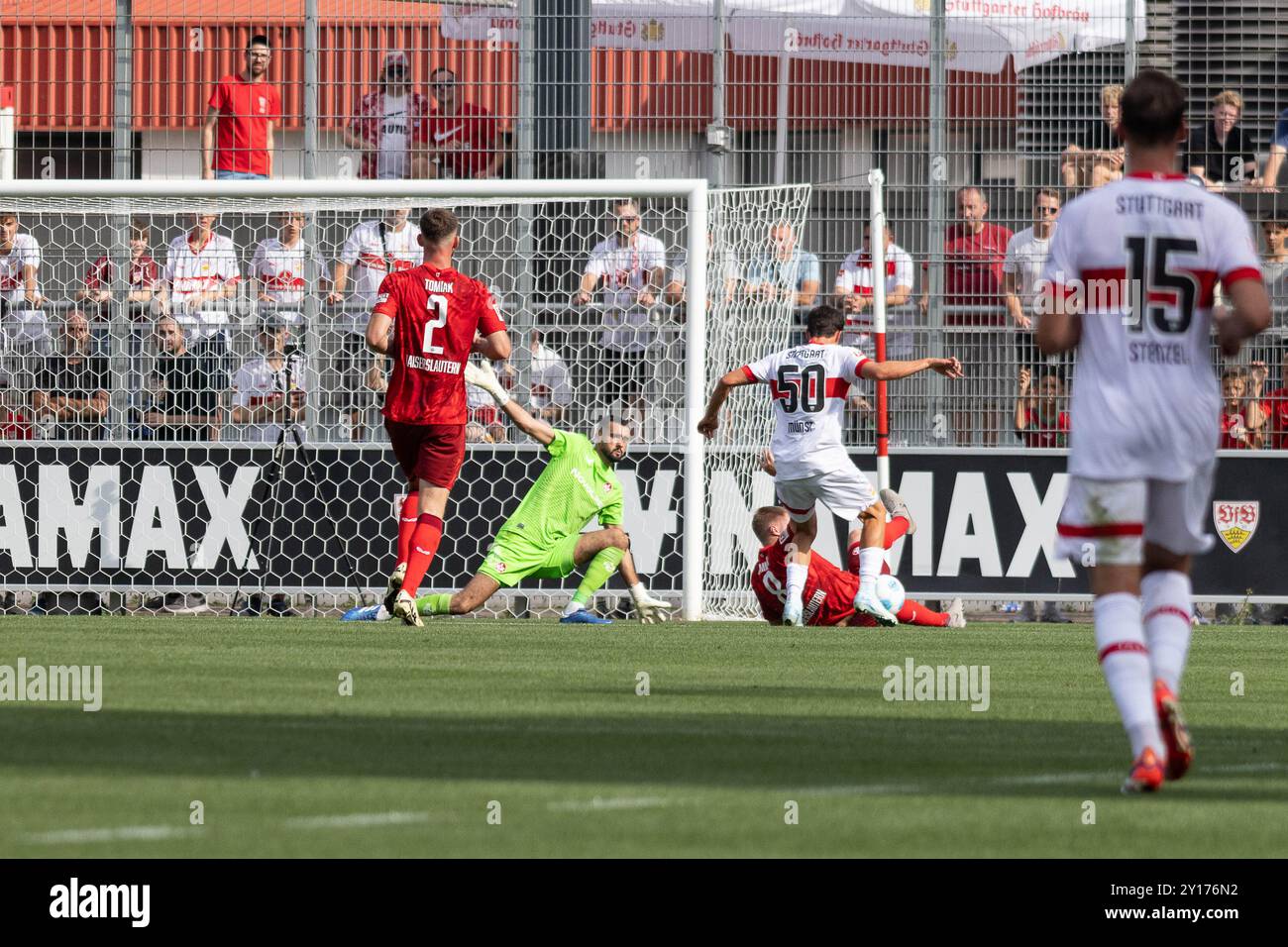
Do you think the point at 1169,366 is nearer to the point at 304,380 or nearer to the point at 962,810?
the point at 962,810

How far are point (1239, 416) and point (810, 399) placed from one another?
12.0ft

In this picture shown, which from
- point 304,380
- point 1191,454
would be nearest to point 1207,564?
point 304,380

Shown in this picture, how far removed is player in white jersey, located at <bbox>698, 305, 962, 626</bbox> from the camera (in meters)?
13.0

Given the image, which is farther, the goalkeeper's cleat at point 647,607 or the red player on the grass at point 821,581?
the goalkeeper's cleat at point 647,607

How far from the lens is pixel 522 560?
1277 centimetres

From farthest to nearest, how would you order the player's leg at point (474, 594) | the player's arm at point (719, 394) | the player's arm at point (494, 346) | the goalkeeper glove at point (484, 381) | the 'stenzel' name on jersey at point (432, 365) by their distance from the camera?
the player's leg at point (474, 594) < the player's arm at point (719, 394) < the goalkeeper glove at point (484, 381) < the 'stenzel' name on jersey at point (432, 365) < the player's arm at point (494, 346)

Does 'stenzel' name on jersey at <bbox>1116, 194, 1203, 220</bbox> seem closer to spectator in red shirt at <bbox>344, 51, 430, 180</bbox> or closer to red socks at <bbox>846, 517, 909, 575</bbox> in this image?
red socks at <bbox>846, 517, 909, 575</bbox>

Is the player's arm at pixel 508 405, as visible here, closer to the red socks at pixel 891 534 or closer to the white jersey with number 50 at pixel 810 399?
the white jersey with number 50 at pixel 810 399

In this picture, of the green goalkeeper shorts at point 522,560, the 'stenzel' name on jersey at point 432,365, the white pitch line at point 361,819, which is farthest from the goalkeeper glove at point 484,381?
the white pitch line at point 361,819

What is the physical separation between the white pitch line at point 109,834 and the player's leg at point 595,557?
878cm

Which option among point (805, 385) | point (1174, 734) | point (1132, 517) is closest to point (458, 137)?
point (805, 385)

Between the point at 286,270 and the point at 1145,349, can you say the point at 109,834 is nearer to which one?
the point at 1145,349

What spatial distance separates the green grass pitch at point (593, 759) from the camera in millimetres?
4312

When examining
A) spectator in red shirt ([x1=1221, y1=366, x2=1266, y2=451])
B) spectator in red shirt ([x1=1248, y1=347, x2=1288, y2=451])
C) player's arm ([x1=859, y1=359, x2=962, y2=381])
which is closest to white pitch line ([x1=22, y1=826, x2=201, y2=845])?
player's arm ([x1=859, y1=359, x2=962, y2=381])
